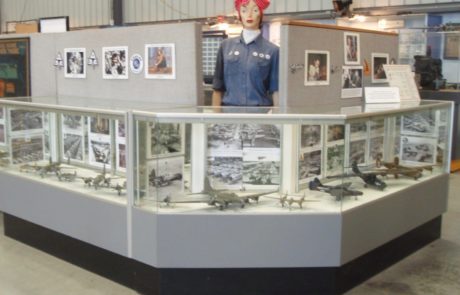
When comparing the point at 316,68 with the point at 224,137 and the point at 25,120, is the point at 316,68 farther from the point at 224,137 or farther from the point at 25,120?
Answer: the point at 25,120

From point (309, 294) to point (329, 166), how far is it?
Answer: 26.2 inches

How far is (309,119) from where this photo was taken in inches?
105

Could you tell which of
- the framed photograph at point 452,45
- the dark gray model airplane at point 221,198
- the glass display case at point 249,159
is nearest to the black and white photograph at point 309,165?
the glass display case at point 249,159

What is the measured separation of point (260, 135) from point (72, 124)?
1.29 m

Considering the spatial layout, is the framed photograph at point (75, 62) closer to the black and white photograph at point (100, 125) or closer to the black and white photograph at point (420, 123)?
the black and white photograph at point (100, 125)

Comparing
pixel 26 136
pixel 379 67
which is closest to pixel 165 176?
pixel 26 136

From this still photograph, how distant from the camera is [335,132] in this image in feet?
8.96

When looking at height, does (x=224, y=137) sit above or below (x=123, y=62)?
below

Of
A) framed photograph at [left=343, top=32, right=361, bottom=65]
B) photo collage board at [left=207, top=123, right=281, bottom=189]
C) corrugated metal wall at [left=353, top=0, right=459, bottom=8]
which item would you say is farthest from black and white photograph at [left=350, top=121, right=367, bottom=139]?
corrugated metal wall at [left=353, top=0, right=459, bottom=8]

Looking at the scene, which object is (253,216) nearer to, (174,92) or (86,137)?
(174,92)

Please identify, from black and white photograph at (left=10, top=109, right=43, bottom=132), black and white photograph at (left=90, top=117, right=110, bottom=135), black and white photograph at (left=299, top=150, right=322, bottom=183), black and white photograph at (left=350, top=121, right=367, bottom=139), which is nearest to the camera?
black and white photograph at (left=350, top=121, right=367, bottom=139)

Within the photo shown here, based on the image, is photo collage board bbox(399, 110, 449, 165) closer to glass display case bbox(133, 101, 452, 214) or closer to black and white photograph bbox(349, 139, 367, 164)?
black and white photograph bbox(349, 139, 367, 164)

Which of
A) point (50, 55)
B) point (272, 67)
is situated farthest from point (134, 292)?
Result: point (50, 55)

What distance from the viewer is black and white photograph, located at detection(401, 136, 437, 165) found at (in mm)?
3598
